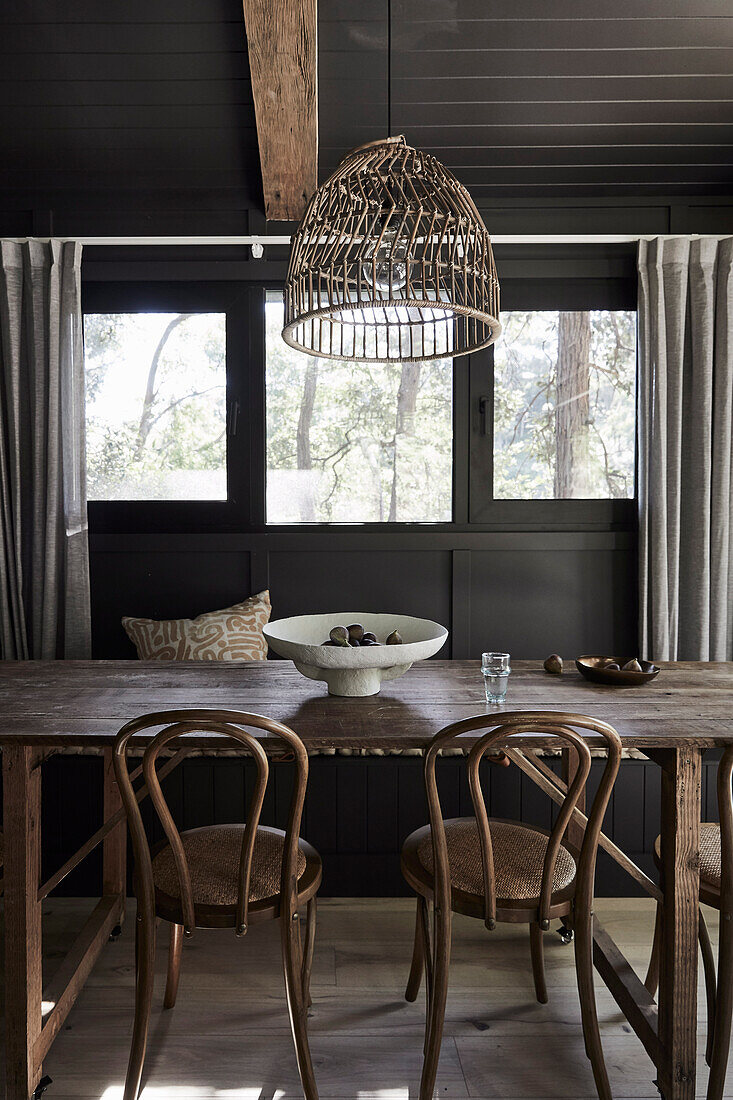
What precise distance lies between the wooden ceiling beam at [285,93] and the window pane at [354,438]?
1.78 feet

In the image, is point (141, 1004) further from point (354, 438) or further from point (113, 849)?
point (354, 438)

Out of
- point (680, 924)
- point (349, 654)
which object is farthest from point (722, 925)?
point (349, 654)

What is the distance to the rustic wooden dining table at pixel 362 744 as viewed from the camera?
5.64ft

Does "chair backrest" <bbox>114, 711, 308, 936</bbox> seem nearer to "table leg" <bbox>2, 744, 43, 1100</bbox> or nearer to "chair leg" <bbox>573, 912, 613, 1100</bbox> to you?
"table leg" <bbox>2, 744, 43, 1100</bbox>

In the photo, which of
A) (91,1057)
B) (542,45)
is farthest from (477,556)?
(91,1057)

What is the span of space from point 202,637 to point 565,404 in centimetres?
169

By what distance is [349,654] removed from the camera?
1.90 meters

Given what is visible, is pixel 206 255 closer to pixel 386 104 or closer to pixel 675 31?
pixel 386 104

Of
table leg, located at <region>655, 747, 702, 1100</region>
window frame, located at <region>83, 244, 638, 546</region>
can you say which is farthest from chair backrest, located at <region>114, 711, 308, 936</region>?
window frame, located at <region>83, 244, 638, 546</region>

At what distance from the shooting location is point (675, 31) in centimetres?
215

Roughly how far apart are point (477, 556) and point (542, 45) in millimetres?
1719

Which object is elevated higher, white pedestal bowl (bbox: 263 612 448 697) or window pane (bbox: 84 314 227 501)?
window pane (bbox: 84 314 227 501)

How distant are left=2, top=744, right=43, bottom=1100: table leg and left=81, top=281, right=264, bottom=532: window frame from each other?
145cm

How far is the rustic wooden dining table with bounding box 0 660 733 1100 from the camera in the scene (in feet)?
5.64
